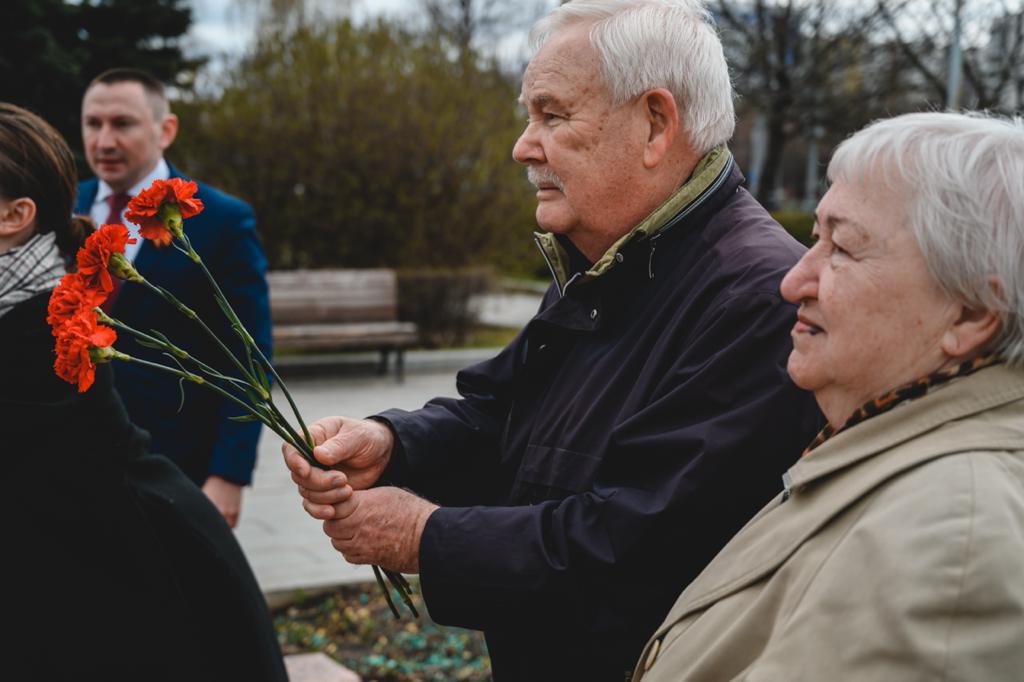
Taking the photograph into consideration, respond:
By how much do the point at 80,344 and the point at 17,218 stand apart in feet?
3.47

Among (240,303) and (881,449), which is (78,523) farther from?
(881,449)

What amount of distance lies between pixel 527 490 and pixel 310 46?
481 inches

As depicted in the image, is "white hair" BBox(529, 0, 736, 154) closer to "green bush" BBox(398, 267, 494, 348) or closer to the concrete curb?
the concrete curb

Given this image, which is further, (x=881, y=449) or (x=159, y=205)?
(x=159, y=205)

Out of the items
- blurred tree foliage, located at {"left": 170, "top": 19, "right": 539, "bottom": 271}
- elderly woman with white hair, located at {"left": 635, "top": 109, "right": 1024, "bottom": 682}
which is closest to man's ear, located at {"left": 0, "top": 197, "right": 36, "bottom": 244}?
elderly woman with white hair, located at {"left": 635, "top": 109, "right": 1024, "bottom": 682}

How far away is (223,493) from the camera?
416 centimetres

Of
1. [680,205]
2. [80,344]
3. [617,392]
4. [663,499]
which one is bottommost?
[663,499]

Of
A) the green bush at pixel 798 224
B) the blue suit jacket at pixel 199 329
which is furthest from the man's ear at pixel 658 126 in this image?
the green bush at pixel 798 224

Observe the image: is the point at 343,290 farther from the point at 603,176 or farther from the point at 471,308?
the point at 603,176

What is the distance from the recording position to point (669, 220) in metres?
2.14

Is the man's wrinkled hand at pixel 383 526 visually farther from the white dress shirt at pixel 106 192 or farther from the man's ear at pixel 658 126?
the white dress shirt at pixel 106 192

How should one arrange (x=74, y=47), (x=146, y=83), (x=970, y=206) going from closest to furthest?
(x=970, y=206)
(x=146, y=83)
(x=74, y=47)

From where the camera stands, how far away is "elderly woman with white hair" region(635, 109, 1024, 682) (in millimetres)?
1343

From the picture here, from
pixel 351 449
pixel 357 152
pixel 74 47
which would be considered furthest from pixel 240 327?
pixel 357 152
